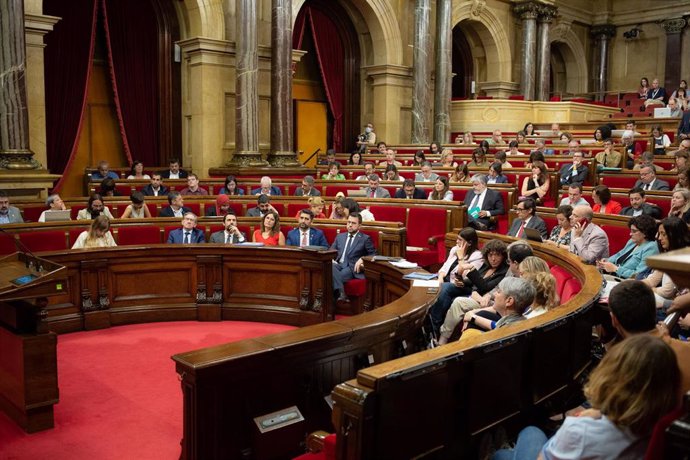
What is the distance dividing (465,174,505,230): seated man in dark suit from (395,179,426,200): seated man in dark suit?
0.72 meters

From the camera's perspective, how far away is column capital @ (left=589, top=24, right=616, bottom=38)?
23.0 meters

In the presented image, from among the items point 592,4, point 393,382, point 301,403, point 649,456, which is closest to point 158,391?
point 301,403

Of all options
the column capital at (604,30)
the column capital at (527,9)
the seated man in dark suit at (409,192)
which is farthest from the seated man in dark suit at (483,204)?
the column capital at (604,30)

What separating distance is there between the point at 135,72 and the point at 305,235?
749 centimetres

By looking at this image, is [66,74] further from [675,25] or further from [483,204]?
[675,25]

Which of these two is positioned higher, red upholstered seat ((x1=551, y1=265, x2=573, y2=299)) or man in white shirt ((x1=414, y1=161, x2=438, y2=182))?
man in white shirt ((x1=414, y1=161, x2=438, y2=182))

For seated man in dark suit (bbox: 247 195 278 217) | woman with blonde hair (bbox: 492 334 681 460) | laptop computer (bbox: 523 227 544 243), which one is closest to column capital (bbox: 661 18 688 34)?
seated man in dark suit (bbox: 247 195 278 217)

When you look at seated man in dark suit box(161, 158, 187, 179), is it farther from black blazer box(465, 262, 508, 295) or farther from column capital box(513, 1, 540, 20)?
column capital box(513, 1, 540, 20)

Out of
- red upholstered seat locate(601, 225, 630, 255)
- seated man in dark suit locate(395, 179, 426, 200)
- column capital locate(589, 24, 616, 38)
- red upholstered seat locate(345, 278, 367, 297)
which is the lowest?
red upholstered seat locate(345, 278, 367, 297)

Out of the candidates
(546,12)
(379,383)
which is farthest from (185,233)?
(546,12)

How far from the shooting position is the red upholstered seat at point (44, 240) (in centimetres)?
634

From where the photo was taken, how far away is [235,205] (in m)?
8.60

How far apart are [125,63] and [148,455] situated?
34.0 feet

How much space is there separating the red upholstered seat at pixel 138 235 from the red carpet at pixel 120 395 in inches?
48.6
